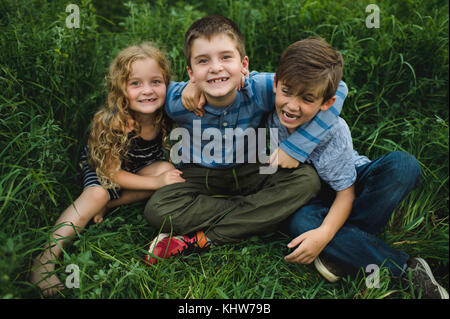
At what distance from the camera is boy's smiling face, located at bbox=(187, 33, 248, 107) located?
1.99m

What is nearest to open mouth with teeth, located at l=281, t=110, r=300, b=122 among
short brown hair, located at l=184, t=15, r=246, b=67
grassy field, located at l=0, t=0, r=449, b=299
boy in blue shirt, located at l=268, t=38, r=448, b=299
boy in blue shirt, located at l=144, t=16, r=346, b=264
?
boy in blue shirt, located at l=268, t=38, r=448, b=299

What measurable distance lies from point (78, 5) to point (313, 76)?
1.73m

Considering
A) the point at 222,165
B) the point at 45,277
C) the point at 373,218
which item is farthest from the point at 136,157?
the point at 373,218

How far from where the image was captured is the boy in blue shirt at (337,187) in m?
1.82

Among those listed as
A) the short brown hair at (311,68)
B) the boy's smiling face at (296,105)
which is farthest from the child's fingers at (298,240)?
A: the short brown hair at (311,68)

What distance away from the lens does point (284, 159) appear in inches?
82.1

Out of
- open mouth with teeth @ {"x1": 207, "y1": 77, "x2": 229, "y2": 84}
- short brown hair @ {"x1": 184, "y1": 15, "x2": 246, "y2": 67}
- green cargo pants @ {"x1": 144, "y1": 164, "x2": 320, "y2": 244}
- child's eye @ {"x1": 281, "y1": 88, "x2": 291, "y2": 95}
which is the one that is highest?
short brown hair @ {"x1": 184, "y1": 15, "x2": 246, "y2": 67}

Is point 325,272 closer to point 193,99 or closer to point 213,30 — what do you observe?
point 193,99

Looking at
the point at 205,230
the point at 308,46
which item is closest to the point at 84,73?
the point at 205,230

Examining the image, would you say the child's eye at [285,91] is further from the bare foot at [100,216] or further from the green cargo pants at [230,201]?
the bare foot at [100,216]

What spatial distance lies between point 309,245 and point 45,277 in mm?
1349

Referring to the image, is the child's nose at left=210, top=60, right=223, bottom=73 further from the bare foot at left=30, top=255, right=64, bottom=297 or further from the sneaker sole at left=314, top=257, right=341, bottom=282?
the bare foot at left=30, top=255, right=64, bottom=297

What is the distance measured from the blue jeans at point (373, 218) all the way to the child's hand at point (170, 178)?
83cm

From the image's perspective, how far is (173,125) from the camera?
97.8 inches
